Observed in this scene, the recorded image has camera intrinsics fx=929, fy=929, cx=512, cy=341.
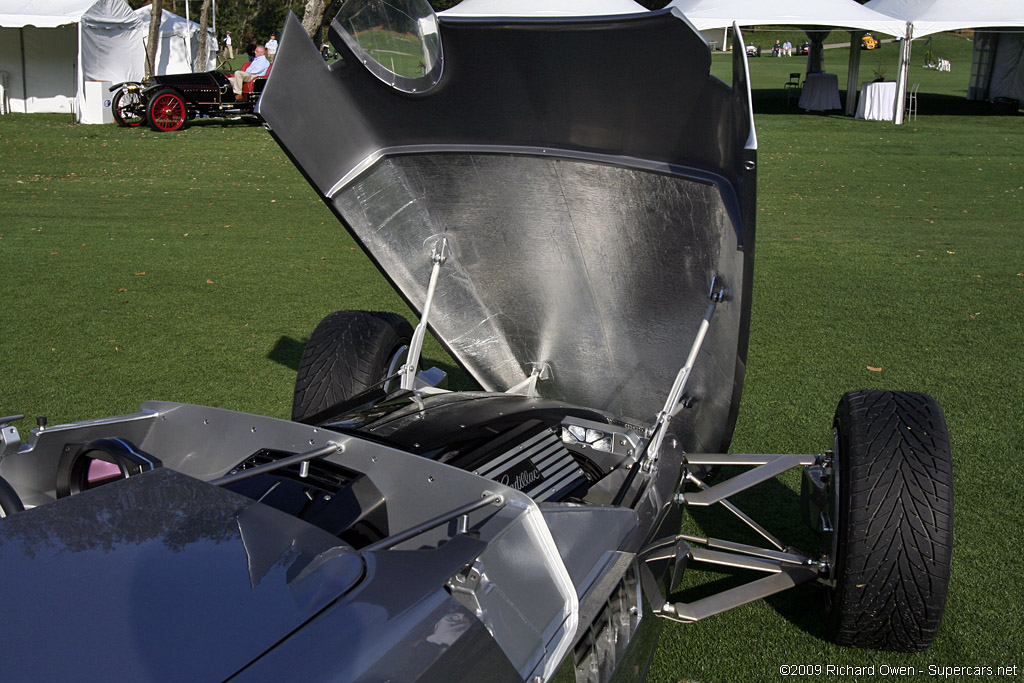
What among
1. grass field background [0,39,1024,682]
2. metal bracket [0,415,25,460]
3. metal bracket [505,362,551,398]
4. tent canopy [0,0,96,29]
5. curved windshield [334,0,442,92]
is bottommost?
grass field background [0,39,1024,682]

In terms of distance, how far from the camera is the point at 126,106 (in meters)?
21.5

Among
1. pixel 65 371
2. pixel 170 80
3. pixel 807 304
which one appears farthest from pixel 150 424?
pixel 170 80

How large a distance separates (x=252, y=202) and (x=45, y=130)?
1082 centimetres

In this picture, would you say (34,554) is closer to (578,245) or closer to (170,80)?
(578,245)

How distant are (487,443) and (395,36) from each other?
4.50 ft

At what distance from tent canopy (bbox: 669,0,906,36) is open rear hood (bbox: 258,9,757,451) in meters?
21.8

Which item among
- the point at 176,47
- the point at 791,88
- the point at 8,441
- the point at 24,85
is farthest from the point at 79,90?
the point at 791,88

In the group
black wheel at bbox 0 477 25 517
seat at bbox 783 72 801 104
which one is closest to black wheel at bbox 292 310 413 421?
black wheel at bbox 0 477 25 517

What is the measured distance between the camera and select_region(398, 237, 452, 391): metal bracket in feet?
12.0

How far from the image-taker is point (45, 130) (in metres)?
20.5

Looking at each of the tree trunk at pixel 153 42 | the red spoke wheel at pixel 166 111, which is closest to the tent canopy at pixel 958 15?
the red spoke wheel at pixel 166 111

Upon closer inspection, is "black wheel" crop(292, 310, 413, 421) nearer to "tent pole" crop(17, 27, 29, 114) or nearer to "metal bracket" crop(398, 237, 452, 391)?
"metal bracket" crop(398, 237, 452, 391)

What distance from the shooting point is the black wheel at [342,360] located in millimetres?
4070

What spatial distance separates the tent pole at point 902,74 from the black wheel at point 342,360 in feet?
75.1
